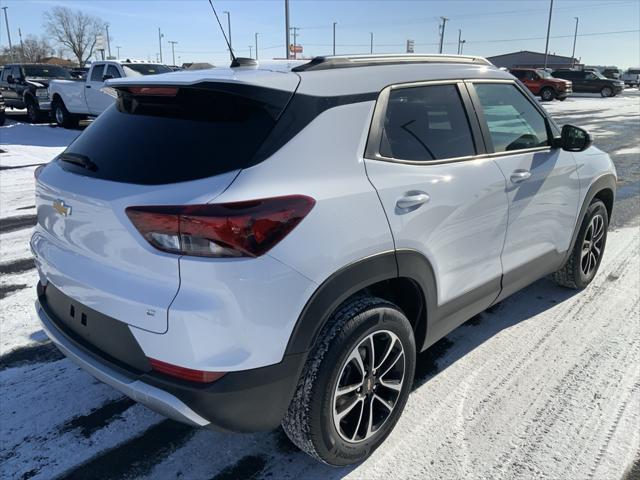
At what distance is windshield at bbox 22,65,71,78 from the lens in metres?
19.0

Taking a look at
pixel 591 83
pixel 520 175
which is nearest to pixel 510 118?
pixel 520 175

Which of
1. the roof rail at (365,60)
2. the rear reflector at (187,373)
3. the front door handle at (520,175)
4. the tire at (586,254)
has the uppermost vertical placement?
the roof rail at (365,60)

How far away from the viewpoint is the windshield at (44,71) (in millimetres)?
19031

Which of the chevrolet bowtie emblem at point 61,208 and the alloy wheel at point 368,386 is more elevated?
the chevrolet bowtie emblem at point 61,208

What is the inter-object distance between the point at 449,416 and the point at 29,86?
1865 centimetres

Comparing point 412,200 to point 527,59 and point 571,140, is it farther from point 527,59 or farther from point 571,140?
point 527,59

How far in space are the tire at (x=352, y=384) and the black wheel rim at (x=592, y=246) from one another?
2.42 metres

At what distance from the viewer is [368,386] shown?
2441 millimetres

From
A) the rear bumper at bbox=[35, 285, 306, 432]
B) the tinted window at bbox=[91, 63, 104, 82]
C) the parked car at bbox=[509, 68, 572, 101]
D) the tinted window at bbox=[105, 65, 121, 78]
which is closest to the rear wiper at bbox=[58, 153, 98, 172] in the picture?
the rear bumper at bbox=[35, 285, 306, 432]

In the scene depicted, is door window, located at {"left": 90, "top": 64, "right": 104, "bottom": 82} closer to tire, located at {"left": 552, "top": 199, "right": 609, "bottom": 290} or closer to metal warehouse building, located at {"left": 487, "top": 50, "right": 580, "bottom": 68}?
tire, located at {"left": 552, "top": 199, "right": 609, "bottom": 290}

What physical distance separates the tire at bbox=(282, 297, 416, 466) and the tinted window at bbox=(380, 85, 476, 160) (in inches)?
29.8

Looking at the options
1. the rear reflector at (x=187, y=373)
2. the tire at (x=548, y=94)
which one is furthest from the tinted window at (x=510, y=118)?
the tire at (x=548, y=94)

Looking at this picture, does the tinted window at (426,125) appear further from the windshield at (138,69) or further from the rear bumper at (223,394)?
the windshield at (138,69)

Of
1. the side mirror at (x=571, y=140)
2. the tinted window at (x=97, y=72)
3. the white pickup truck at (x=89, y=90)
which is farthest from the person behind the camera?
the tinted window at (x=97, y=72)
